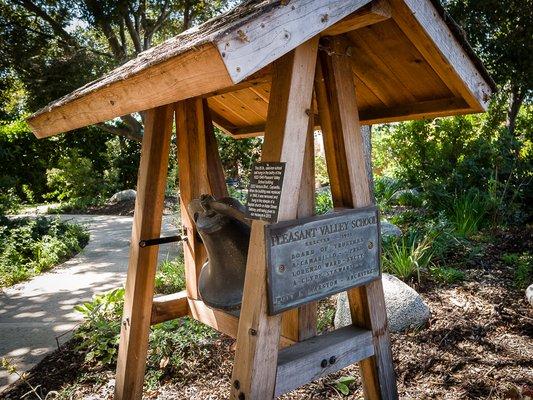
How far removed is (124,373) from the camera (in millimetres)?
2176

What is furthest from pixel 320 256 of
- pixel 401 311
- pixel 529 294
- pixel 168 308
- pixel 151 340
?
pixel 529 294

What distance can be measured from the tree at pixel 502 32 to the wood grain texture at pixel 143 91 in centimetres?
763

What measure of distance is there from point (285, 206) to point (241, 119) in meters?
1.65

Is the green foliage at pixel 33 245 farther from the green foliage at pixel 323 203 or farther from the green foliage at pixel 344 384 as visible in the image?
the green foliage at pixel 344 384

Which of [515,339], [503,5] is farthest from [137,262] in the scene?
[503,5]

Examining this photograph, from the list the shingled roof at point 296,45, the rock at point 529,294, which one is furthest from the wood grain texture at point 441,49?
the rock at point 529,294

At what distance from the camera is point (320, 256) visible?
5.25 ft

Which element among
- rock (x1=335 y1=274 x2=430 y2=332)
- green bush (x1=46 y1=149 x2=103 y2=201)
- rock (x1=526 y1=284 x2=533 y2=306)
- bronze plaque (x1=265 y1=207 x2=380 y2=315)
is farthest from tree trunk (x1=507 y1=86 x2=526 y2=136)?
green bush (x1=46 y1=149 x2=103 y2=201)

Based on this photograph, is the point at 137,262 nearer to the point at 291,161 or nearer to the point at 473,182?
the point at 291,161

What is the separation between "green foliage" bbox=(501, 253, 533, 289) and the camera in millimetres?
4031

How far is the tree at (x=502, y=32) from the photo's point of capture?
25.4ft

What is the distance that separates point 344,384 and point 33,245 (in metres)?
5.96

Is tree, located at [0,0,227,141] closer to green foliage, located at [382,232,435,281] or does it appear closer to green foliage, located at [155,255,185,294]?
green foliage, located at [155,255,185,294]

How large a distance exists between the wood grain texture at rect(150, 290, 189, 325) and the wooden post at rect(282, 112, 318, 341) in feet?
2.34
